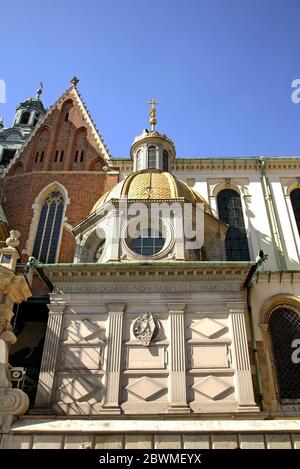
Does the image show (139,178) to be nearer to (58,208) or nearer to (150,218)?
(150,218)

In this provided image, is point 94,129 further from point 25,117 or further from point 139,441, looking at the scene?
point 25,117

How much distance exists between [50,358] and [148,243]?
16.5 ft

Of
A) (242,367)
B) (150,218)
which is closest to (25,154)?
(150,218)

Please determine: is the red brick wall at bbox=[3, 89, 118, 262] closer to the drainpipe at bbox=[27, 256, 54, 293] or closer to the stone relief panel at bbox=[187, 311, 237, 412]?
the drainpipe at bbox=[27, 256, 54, 293]

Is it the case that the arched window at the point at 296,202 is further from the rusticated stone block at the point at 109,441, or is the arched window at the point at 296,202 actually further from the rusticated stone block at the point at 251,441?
the rusticated stone block at the point at 109,441

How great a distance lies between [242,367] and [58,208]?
1163 cm

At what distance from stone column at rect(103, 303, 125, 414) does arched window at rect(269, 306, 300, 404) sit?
17.5ft

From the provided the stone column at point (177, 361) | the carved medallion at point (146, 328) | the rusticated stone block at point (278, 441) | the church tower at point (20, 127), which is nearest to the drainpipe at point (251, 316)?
the stone column at point (177, 361)

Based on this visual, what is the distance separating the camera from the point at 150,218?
14.5 metres

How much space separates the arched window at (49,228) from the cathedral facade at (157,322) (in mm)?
65

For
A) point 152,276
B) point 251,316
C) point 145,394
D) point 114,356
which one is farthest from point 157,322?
point 251,316

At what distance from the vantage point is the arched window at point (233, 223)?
55.5 ft

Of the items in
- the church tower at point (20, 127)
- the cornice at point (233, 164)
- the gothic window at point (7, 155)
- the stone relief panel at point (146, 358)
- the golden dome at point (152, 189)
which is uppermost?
the church tower at point (20, 127)

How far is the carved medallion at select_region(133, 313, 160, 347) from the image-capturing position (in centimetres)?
1126
